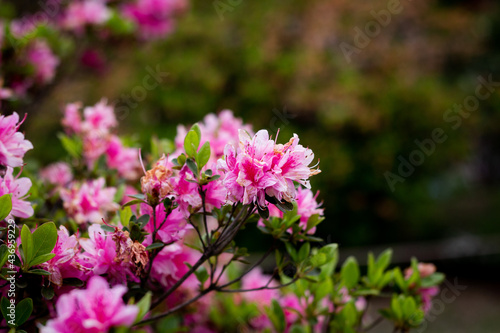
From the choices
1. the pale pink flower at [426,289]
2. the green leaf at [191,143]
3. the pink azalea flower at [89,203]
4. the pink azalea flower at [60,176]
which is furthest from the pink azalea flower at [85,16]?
the pale pink flower at [426,289]

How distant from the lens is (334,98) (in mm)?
4008

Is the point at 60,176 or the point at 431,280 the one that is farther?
the point at 60,176

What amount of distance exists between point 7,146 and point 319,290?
0.83m

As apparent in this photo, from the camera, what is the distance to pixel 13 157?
90 centimetres

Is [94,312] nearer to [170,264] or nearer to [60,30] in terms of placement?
[170,264]

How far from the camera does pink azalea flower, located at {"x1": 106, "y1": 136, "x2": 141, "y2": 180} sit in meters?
1.45

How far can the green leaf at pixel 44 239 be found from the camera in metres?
0.83

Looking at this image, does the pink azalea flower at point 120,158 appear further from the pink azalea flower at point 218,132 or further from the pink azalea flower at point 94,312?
the pink azalea flower at point 94,312

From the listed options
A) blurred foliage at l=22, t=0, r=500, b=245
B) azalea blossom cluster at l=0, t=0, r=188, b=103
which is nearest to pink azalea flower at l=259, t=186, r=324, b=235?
azalea blossom cluster at l=0, t=0, r=188, b=103

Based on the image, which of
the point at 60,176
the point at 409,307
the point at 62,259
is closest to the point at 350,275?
the point at 409,307

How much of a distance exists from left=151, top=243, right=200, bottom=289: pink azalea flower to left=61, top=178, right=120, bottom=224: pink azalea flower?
0.24 meters

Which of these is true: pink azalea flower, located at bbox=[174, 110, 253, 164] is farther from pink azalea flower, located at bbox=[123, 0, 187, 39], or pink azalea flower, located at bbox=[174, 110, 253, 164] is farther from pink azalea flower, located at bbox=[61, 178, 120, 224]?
pink azalea flower, located at bbox=[123, 0, 187, 39]

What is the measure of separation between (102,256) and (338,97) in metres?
3.39

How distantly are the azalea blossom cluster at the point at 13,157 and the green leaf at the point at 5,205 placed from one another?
0.03 m
